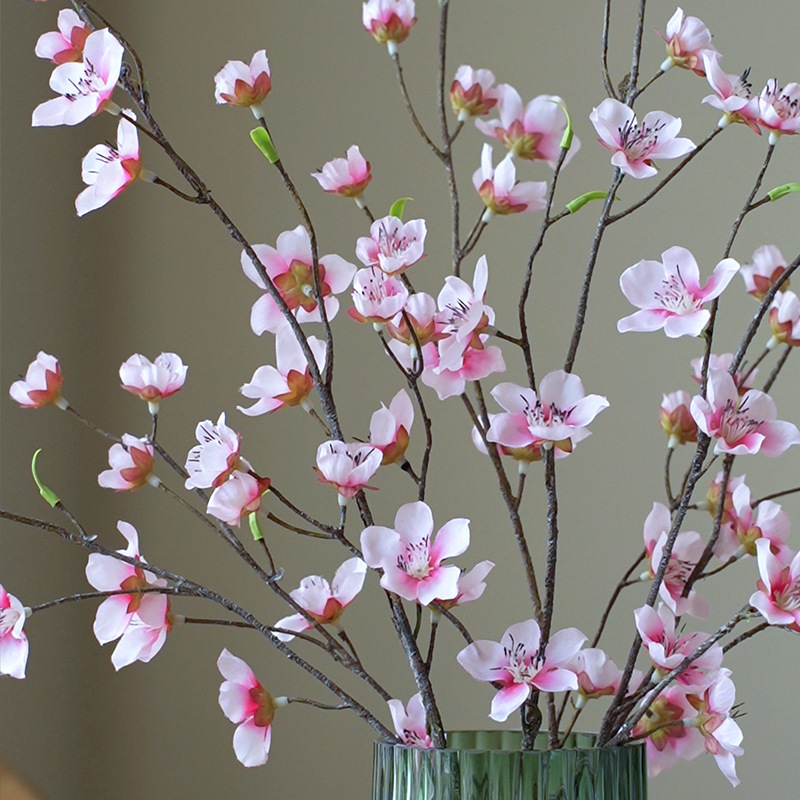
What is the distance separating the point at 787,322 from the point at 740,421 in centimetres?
15

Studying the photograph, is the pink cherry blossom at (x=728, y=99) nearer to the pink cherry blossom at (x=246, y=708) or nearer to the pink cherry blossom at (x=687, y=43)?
the pink cherry blossom at (x=687, y=43)

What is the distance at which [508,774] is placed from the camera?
653 millimetres

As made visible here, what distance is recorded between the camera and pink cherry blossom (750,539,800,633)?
25.0 inches

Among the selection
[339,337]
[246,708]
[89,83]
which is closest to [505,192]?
[89,83]

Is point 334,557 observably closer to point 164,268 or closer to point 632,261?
point 164,268

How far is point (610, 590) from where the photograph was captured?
1.66 meters

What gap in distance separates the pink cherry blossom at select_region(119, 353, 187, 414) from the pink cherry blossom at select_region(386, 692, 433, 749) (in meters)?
0.25

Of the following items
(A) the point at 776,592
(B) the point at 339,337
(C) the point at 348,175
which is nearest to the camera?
(A) the point at 776,592

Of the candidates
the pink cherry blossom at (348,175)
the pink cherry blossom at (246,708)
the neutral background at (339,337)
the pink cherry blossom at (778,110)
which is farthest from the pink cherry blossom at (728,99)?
the neutral background at (339,337)

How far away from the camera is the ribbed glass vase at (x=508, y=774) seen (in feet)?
2.15

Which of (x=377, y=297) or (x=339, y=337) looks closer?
(x=377, y=297)

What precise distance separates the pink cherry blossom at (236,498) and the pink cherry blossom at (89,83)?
221 millimetres

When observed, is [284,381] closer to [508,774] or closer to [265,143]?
[265,143]

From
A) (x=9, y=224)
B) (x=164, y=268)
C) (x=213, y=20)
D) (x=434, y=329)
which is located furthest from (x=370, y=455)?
(x=213, y=20)
